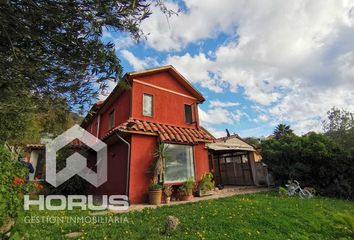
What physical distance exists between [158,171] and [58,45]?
7.76 metres

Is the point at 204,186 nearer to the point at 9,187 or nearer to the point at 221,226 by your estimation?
the point at 221,226

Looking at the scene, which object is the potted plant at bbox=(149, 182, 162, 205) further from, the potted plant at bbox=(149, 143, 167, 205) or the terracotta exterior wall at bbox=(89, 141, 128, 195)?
the terracotta exterior wall at bbox=(89, 141, 128, 195)

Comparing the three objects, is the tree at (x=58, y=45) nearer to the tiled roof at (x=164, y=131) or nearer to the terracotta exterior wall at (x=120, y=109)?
the tiled roof at (x=164, y=131)

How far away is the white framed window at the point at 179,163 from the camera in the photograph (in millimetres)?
11453

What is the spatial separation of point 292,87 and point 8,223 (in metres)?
21.3

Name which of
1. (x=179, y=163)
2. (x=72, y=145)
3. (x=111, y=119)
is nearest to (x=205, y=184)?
(x=179, y=163)

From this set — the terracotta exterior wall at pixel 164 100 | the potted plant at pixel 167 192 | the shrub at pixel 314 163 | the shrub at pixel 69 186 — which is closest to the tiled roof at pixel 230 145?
the shrub at pixel 314 163

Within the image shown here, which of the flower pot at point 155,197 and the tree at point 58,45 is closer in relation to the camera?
the tree at point 58,45

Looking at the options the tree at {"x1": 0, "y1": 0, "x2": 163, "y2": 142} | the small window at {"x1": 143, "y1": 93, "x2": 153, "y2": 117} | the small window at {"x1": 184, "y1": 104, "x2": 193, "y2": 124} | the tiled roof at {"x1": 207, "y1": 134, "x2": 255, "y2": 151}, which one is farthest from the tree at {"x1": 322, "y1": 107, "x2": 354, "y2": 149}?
the tree at {"x1": 0, "y1": 0, "x2": 163, "y2": 142}

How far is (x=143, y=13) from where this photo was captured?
13.3 ft

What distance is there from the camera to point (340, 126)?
3609 cm

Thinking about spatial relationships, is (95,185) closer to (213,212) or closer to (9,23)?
(213,212)

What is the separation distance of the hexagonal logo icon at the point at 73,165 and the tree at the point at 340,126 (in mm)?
33105

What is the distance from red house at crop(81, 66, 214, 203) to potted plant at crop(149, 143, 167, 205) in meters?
0.36
